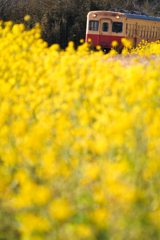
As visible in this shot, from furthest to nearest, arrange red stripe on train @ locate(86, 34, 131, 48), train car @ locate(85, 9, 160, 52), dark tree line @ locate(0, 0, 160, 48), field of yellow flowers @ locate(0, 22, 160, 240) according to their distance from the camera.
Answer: dark tree line @ locate(0, 0, 160, 48) < red stripe on train @ locate(86, 34, 131, 48) < train car @ locate(85, 9, 160, 52) < field of yellow flowers @ locate(0, 22, 160, 240)

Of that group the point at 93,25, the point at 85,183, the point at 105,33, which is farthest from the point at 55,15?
the point at 85,183

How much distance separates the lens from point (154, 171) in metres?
2.16

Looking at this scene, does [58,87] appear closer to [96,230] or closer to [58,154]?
[58,154]

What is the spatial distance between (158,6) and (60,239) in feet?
130

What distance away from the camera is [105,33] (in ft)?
50.9

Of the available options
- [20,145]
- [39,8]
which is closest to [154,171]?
[20,145]

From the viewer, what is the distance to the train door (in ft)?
50.3

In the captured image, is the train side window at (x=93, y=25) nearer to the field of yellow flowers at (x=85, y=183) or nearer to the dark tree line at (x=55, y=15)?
the dark tree line at (x=55, y=15)

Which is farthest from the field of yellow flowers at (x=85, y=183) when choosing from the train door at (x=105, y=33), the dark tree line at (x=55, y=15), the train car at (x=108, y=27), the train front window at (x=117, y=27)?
the dark tree line at (x=55, y=15)

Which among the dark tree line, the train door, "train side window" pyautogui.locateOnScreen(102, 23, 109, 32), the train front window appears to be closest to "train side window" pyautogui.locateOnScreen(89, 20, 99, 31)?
the train door

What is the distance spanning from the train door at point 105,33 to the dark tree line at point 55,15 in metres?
7.66

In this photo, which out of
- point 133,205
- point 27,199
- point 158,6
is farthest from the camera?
point 158,6

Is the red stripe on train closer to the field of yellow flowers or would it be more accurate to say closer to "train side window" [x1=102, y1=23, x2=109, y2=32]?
"train side window" [x1=102, y1=23, x2=109, y2=32]

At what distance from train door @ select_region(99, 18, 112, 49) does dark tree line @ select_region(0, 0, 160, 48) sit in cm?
766
